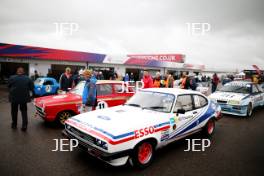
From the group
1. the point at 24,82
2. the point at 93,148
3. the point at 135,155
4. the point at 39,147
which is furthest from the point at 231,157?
the point at 24,82

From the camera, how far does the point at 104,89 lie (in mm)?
6562

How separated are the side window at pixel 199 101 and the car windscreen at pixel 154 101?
0.92m

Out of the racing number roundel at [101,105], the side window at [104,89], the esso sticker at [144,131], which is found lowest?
the esso sticker at [144,131]

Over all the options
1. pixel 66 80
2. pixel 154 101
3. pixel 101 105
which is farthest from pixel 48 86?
pixel 154 101

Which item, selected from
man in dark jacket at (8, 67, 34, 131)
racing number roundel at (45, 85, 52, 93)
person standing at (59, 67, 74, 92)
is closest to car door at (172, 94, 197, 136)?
man in dark jacket at (8, 67, 34, 131)

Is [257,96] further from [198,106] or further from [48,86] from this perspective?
[48,86]

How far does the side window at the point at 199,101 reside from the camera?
16.8ft

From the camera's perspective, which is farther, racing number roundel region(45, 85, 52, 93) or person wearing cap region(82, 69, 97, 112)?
racing number roundel region(45, 85, 52, 93)

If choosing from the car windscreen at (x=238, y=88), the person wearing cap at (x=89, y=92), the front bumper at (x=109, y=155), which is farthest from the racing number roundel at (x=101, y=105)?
the car windscreen at (x=238, y=88)

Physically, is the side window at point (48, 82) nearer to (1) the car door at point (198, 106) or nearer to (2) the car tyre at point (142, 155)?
(1) the car door at point (198, 106)

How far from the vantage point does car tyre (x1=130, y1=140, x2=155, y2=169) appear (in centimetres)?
347

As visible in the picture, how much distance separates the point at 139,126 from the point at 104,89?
3.28 m

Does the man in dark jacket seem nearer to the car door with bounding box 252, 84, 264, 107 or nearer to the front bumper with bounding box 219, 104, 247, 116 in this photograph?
the front bumper with bounding box 219, 104, 247, 116

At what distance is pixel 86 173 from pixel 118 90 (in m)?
3.80
